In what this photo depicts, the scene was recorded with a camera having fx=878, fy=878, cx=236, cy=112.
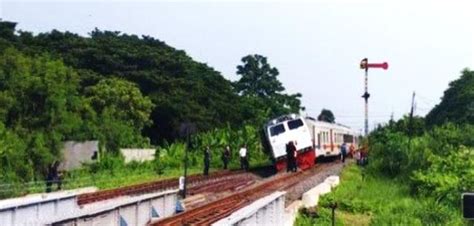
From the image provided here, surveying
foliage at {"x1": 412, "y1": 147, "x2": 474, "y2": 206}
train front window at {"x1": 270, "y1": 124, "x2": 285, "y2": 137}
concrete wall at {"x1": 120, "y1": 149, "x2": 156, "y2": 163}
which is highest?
train front window at {"x1": 270, "y1": 124, "x2": 285, "y2": 137}

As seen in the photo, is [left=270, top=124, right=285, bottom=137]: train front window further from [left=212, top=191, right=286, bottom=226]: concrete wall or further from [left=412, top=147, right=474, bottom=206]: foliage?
[left=212, top=191, right=286, bottom=226]: concrete wall

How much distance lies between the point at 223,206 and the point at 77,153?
22.7m

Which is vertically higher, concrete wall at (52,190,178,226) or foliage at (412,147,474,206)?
foliage at (412,147,474,206)

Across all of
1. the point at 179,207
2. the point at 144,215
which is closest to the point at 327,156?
the point at 179,207

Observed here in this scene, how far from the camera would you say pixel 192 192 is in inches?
1106

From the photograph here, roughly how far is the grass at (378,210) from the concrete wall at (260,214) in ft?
7.00

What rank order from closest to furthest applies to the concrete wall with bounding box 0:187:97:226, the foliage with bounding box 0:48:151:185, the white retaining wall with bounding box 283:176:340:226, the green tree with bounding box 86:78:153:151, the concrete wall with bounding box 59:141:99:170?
1. the concrete wall with bounding box 0:187:97:226
2. the white retaining wall with bounding box 283:176:340:226
3. the foliage with bounding box 0:48:151:185
4. the concrete wall with bounding box 59:141:99:170
5. the green tree with bounding box 86:78:153:151

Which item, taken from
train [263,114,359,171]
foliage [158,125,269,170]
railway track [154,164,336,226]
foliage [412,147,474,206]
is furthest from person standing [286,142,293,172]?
foliage [158,125,269,170]

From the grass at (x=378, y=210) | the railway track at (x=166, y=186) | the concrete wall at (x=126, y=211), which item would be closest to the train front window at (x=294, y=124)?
the railway track at (x=166, y=186)

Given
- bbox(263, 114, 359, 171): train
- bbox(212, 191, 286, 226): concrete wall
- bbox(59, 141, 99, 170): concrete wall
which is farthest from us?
bbox(59, 141, 99, 170): concrete wall

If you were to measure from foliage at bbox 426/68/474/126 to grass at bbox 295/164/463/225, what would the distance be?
50389 mm

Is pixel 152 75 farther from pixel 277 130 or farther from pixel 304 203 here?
pixel 304 203

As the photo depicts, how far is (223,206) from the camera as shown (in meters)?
22.0

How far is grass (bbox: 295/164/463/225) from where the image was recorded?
67.9ft
